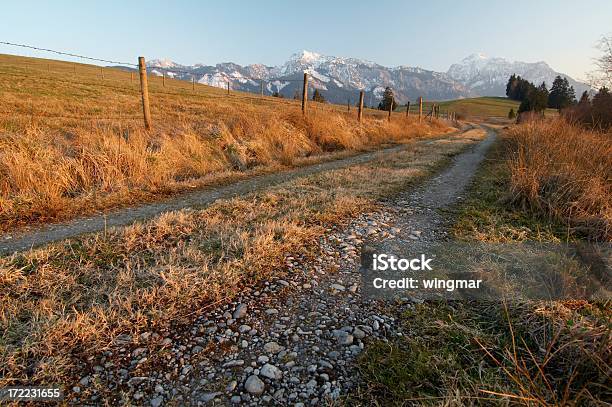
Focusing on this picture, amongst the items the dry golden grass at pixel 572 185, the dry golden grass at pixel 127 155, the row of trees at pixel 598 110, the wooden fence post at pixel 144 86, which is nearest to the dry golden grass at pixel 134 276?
the dry golden grass at pixel 127 155

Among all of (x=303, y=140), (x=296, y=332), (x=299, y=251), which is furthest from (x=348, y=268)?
(x=303, y=140)

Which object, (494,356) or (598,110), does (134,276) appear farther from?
(598,110)

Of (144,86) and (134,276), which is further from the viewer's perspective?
(144,86)

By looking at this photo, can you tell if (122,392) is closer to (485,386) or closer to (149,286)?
(149,286)

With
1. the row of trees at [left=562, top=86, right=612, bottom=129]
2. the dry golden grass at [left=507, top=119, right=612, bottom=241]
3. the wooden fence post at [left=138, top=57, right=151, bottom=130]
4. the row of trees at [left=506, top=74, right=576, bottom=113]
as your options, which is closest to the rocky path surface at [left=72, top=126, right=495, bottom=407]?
the dry golden grass at [left=507, top=119, right=612, bottom=241]

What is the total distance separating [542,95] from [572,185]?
3137 inches

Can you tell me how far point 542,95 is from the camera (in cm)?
6662

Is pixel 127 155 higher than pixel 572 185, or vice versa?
pixel 572 185

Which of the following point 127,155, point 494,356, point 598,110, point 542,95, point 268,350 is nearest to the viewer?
point 494,356

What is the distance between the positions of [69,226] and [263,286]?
323 cm

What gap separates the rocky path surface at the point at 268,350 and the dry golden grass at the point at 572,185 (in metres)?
3.50

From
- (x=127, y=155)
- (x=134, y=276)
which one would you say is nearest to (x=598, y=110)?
(x=127, y=155)

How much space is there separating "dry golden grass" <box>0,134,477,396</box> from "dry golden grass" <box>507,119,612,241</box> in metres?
2.95

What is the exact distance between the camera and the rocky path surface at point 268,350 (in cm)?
180
